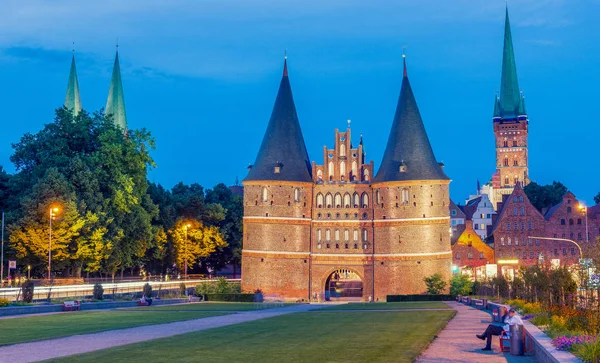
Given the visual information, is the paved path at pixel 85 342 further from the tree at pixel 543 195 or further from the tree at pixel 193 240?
the tree at pixel 543 195

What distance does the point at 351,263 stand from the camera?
296 feet

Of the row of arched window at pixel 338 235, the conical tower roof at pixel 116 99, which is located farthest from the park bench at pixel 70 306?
the conical tower roof at pixel 116 99

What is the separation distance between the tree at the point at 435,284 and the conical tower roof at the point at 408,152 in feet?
35.2

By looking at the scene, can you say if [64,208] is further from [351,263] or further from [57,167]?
[351,263]

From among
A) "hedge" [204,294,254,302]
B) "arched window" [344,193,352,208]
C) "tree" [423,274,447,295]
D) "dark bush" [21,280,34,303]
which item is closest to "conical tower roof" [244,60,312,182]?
"arched window" [344,193,352,208]

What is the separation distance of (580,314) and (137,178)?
2305 inches

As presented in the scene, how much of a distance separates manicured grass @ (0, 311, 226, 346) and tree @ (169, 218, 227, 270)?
48.1 m

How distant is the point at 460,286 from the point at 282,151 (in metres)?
25.5

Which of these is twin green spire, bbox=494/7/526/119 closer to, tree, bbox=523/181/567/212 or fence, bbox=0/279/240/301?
tree, bbox=523/181/567/212

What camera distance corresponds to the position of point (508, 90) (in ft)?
572

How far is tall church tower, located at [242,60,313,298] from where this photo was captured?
87.4 meters

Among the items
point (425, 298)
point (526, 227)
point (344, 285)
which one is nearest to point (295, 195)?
point (344, 285)

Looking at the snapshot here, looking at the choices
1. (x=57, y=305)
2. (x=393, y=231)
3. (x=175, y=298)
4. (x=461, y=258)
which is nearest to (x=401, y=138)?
(x=393, y=231)

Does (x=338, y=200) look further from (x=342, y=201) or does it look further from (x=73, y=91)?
(x=73, y=91)
